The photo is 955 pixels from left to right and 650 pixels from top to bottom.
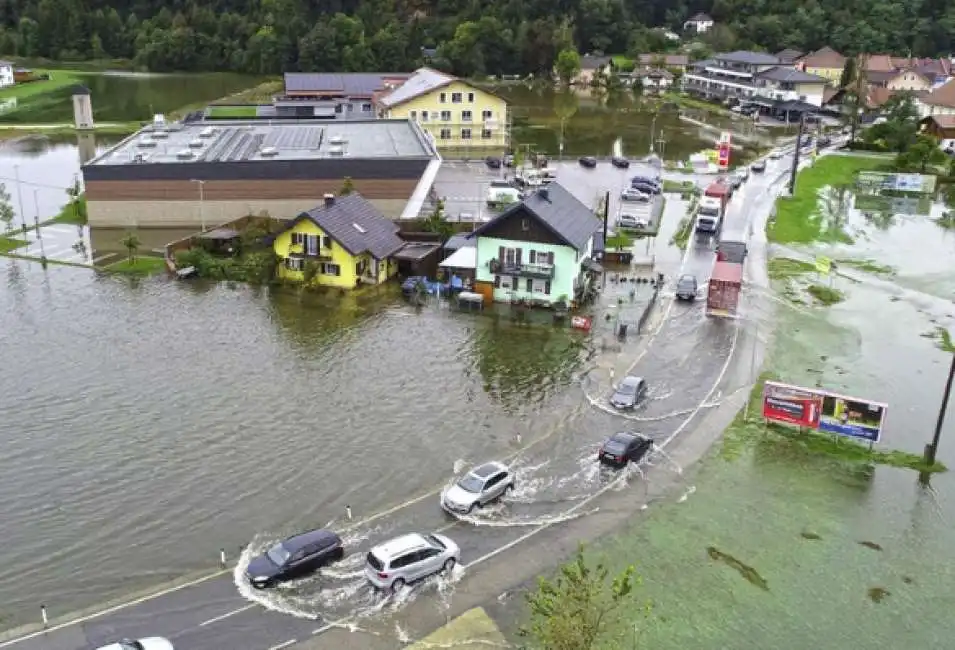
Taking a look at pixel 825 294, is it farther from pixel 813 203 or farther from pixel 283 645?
pixel 283 645

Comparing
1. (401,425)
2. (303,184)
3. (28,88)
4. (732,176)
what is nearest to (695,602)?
(401,425)

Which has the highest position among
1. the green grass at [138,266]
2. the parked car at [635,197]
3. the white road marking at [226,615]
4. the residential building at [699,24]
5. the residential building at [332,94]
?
the residential building at [699,24]

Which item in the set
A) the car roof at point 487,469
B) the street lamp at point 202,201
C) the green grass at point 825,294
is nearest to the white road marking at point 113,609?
the car roof at point 487,469

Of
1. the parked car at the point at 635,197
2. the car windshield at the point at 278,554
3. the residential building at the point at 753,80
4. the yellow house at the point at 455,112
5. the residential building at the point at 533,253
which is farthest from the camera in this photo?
the residential building at the point at 753,80

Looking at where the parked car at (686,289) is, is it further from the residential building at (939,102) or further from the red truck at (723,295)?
the residential building at (939,102)

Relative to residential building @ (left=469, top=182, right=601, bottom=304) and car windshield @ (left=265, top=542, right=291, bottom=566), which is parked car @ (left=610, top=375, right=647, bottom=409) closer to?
residential building @ (left=469, top=182, right=601, bottom=304)

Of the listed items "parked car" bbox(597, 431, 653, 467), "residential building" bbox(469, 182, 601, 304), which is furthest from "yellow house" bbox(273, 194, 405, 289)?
"parked car" bbox(597, 431, 653, 467)
